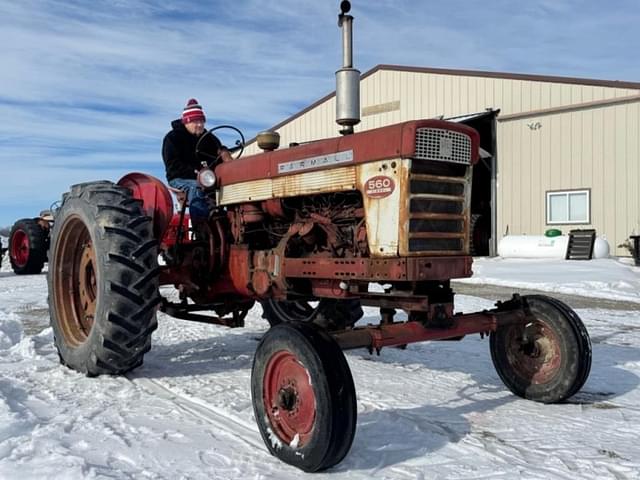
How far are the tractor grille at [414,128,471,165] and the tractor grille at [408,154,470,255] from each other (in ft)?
0.16

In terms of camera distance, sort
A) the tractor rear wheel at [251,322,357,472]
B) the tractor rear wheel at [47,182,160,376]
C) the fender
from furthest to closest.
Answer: the fender
the tractor rear wheel at [47,182,160,376]
the tractor rear wheel at [251,322,357,472]

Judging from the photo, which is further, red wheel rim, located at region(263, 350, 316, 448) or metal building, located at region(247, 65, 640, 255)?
metal building, located at region(247, 65, 640, 255)

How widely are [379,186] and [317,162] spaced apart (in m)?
0.55

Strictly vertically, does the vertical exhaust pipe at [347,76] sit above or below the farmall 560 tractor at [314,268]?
above

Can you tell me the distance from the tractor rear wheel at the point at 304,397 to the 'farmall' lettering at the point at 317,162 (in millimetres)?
1104

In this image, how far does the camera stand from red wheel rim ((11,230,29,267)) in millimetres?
14352

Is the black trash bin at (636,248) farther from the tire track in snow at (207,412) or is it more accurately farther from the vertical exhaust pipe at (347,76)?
the tire track in snow at (207,412)

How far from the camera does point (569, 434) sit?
3.31 m

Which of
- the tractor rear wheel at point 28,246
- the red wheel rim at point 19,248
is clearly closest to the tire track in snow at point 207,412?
the tractor rear wheel at point 28,246

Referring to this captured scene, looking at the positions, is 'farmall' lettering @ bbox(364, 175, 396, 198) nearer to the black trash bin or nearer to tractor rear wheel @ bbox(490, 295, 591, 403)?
tractor rear wheel @ bbox(490, 295, 591, 403)

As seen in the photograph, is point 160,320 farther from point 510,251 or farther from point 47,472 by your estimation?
point 510,251

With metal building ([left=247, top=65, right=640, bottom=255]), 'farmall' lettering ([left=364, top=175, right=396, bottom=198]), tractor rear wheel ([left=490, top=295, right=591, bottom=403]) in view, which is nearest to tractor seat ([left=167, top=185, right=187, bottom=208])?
'farmall' lettering ([left=364, top=175, right=396, bottom=198])

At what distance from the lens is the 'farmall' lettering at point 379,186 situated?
3482 mm

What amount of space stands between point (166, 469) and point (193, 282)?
224 centimetres
